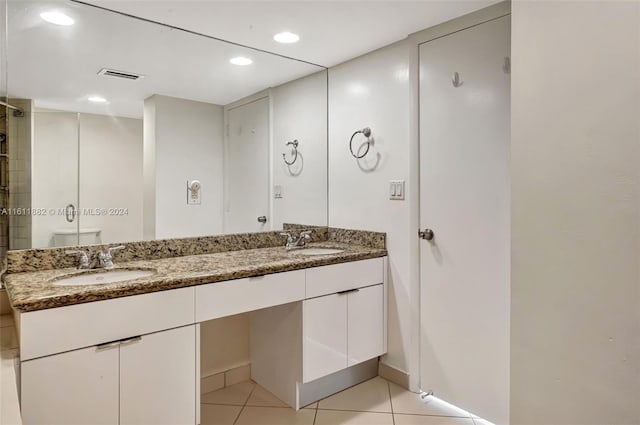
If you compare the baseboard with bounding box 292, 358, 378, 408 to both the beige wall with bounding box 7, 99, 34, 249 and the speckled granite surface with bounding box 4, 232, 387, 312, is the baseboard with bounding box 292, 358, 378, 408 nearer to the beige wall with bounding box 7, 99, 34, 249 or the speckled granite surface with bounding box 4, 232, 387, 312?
the speckled granite surface with bounding box 4, 232, 387, 312

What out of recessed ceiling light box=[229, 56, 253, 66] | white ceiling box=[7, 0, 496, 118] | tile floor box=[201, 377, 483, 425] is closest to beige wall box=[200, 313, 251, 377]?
tile floor box=[201, 377, 483, 425]

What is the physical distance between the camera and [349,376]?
7.95 feet

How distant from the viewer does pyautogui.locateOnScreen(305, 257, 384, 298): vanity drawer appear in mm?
2102

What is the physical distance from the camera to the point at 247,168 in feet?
8.55

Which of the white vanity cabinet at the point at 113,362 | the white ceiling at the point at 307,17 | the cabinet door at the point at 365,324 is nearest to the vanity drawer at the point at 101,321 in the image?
the white vanity cabinet at the point at 113,362

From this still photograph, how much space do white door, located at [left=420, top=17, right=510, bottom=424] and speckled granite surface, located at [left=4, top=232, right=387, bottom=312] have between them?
0.46 metres

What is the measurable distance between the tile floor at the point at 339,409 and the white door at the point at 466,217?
4.7 inches

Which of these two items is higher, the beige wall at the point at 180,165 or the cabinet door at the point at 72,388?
the beige wall at the point at 180,165

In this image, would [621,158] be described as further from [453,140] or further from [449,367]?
[449,367]

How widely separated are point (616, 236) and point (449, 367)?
1403 mm

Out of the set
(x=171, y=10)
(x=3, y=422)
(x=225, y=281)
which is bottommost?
(x=3, y=422)

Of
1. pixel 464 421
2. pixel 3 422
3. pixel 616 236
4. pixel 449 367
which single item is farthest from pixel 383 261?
pixel 3 422

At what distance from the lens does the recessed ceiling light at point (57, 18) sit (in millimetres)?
1822

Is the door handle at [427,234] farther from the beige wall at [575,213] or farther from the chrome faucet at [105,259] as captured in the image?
the chrome faucet at [105,259]
